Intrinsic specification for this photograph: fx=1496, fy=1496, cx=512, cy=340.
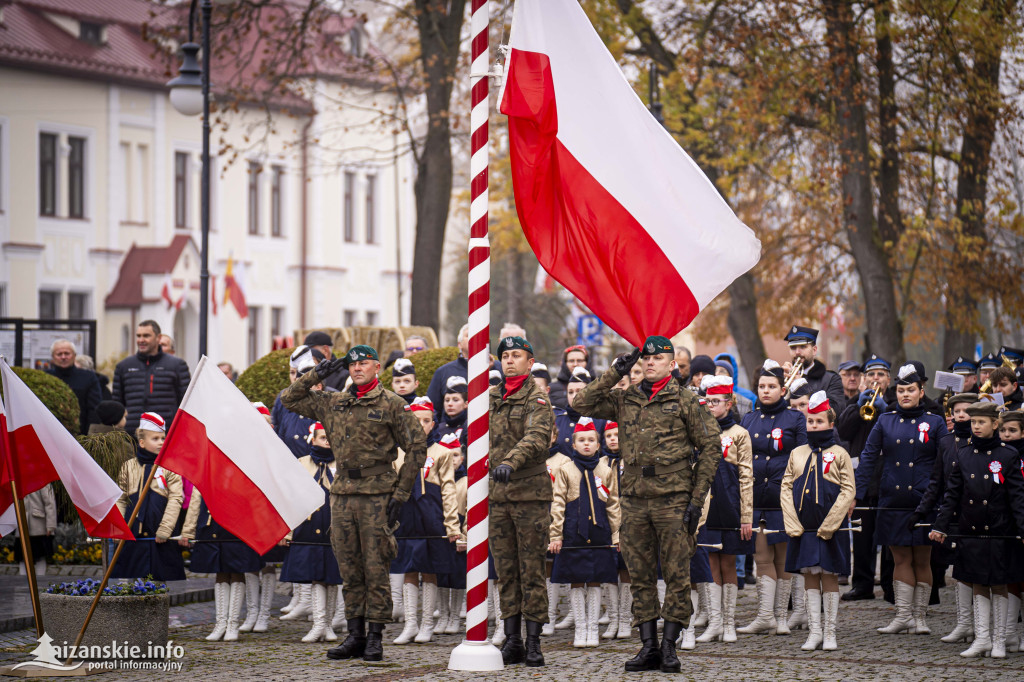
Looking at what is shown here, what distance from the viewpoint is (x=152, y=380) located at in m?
15.8

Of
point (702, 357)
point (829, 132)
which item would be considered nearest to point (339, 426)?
point (702, 357)

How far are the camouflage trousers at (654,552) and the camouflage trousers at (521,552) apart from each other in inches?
25.6

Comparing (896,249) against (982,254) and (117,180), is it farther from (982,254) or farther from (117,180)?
(117,180)

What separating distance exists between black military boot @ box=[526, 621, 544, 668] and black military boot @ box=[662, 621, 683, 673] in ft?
2.85

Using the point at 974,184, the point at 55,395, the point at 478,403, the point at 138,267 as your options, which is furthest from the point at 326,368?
the point at 138,267

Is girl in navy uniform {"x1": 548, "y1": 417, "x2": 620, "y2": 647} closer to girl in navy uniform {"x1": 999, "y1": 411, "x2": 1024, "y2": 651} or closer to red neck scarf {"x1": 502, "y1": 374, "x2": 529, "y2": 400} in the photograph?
red neck scarf {"x1": 502, "y1": 374, "x2": 529, "y2": 400}

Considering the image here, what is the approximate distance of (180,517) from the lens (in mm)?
12648

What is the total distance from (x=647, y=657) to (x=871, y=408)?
455 cm

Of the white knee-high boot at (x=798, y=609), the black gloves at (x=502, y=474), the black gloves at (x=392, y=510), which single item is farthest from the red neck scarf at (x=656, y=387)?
the white knee-high boot at (x=798, y=609)

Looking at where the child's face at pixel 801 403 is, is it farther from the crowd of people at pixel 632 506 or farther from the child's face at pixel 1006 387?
the child's face at pixel 1006 387

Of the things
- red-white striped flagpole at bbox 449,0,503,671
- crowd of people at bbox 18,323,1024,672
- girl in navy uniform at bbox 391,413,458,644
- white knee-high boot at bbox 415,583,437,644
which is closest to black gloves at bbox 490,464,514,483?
crowd of people at bbox 18,323,1024,672

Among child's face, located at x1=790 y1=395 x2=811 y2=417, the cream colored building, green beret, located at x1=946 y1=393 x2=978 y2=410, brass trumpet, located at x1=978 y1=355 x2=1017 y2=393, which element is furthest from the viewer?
the cream colored building

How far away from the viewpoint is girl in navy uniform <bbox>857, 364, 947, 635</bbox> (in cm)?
1198

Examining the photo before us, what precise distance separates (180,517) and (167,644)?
2317 millimetres
